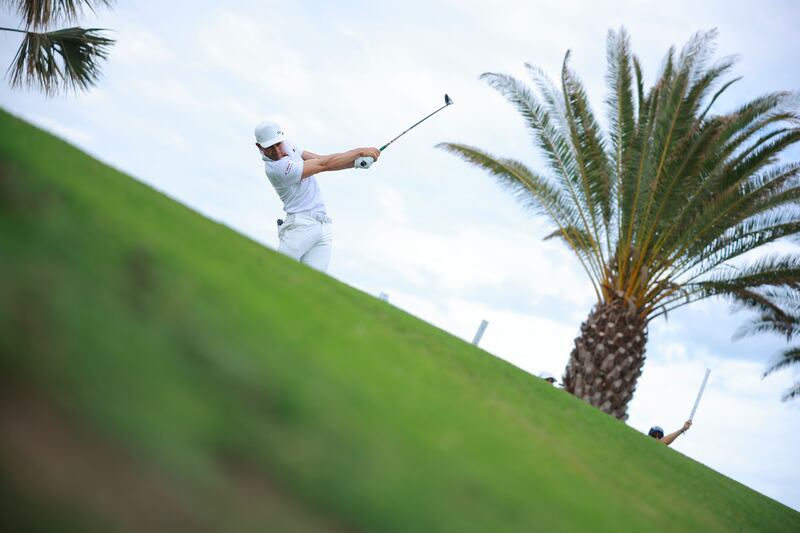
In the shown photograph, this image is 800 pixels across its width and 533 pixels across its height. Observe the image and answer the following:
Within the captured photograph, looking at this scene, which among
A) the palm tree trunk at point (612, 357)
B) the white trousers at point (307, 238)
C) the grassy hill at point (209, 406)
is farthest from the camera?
the palm tree trunk at point (612, 357)

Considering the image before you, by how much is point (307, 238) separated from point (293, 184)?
65 cm

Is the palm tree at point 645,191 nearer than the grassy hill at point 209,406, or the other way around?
the grassy hill at point 209,406

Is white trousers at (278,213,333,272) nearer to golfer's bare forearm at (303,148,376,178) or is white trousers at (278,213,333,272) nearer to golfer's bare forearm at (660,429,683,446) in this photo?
golfer's bare forearm at (303,148,376,178)

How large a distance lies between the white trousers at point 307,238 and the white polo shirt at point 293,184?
107 millimetres

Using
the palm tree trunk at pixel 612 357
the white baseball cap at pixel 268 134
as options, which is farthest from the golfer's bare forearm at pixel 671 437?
the white baseball cap at pixel 268 134

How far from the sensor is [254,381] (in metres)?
3.39

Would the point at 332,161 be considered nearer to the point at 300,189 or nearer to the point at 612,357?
the point at 300,189

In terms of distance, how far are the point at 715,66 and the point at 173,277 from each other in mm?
13850

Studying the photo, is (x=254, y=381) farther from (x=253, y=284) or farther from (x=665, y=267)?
(x=665, y=267)

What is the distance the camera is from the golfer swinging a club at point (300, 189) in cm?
928

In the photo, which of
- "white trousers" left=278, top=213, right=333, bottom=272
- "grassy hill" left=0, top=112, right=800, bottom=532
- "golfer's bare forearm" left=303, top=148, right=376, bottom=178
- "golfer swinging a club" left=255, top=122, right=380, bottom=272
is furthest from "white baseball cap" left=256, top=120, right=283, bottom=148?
"grassy hill" left=0, top=112, right=800, bottom=532

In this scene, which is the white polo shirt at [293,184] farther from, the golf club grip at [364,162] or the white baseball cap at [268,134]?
the golf club grip at [364,162]

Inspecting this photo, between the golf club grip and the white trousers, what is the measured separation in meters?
0.79

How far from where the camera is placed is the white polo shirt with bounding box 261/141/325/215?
9.28 m
